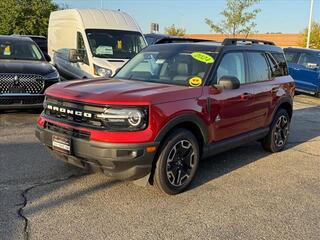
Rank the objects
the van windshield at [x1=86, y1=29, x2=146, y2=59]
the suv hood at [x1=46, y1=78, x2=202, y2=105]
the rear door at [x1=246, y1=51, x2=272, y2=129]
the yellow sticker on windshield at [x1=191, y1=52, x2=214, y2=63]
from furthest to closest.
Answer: the van windshield at [x1=86, y1=29, x2=146, y2=59] < the rear door at [x1=246, y1=51, x2=272, y2=129] < the yellow sticker on windshield at [x1=191, y1=52, x2=214, y2=63] < the suv hood at [x1=46, y1=78, x2=202, y2=105]

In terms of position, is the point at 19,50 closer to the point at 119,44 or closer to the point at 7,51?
the point at 7,51

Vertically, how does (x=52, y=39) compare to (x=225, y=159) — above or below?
above

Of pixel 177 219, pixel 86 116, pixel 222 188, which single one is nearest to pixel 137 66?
pixel 86 116

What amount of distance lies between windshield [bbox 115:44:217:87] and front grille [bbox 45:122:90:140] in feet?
4.47

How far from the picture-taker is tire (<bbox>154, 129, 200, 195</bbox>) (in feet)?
15.0

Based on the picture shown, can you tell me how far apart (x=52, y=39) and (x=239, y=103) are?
10287 millimetres

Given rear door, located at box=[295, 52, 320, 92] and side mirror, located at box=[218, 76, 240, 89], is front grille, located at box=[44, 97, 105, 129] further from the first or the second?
rear door, located at box=[295, 52, 320, 92]

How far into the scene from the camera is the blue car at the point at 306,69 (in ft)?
49.5

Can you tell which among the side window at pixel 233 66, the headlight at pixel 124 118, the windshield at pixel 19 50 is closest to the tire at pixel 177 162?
the headlight at pixel 124 118

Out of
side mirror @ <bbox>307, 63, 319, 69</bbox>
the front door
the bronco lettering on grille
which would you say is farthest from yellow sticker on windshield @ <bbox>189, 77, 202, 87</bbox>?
side mirror @ <bbox>307, 63, 319, 69</bbox>

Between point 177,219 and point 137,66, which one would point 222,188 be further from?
point 137,66

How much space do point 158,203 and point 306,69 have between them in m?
12.4

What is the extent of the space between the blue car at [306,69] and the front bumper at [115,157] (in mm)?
12275

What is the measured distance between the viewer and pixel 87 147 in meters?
4.32
